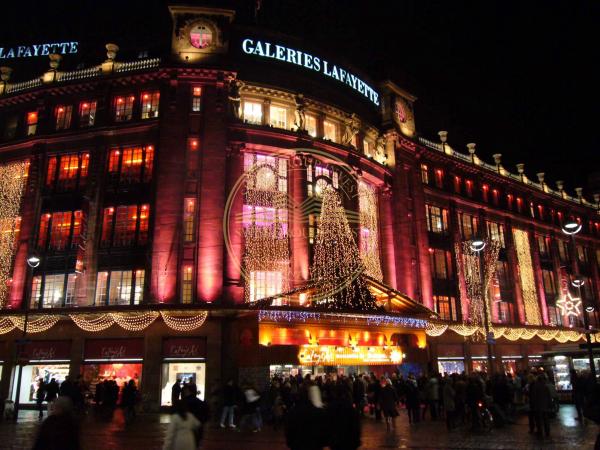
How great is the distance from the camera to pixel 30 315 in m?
32.2

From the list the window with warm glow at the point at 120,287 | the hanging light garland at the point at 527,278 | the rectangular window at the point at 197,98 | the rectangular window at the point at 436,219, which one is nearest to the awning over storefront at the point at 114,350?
the window with warm glow at the point at 120,287

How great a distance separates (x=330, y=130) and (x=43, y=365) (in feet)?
84.1

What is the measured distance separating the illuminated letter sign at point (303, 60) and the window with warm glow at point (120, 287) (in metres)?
17.9

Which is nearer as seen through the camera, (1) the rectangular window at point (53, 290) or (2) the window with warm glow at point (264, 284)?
(1) the rectangular window at point (53, 290)

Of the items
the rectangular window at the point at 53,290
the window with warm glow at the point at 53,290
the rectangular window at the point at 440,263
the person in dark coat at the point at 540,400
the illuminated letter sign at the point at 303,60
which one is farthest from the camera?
the rectangular window at the point at 440,263

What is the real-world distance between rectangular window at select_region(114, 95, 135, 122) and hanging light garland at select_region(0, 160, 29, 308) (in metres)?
7.33

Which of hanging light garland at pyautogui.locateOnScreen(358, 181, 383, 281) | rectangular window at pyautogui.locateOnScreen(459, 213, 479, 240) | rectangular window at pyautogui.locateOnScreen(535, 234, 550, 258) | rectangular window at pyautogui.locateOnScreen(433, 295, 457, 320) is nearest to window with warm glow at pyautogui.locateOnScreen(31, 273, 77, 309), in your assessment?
hanging light garland at pyautogui.locateOnScreen(358, 181, 383, 281)

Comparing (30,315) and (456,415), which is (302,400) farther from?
(30,315)

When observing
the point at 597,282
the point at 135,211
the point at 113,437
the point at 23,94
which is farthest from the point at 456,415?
the point at 597,282

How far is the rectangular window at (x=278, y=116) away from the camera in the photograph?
1502 inches

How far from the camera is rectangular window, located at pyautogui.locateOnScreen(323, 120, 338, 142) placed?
40.5m

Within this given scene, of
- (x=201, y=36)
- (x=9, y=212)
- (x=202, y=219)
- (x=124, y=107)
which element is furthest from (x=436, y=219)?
(x=9, y=212)

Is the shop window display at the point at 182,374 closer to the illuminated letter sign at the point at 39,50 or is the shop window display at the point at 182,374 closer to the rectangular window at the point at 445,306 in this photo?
the rectangular window at the point at 445,306

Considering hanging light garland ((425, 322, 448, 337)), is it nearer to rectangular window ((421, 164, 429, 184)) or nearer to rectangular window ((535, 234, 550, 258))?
rectangular window ((421, 164, 429, 184))
